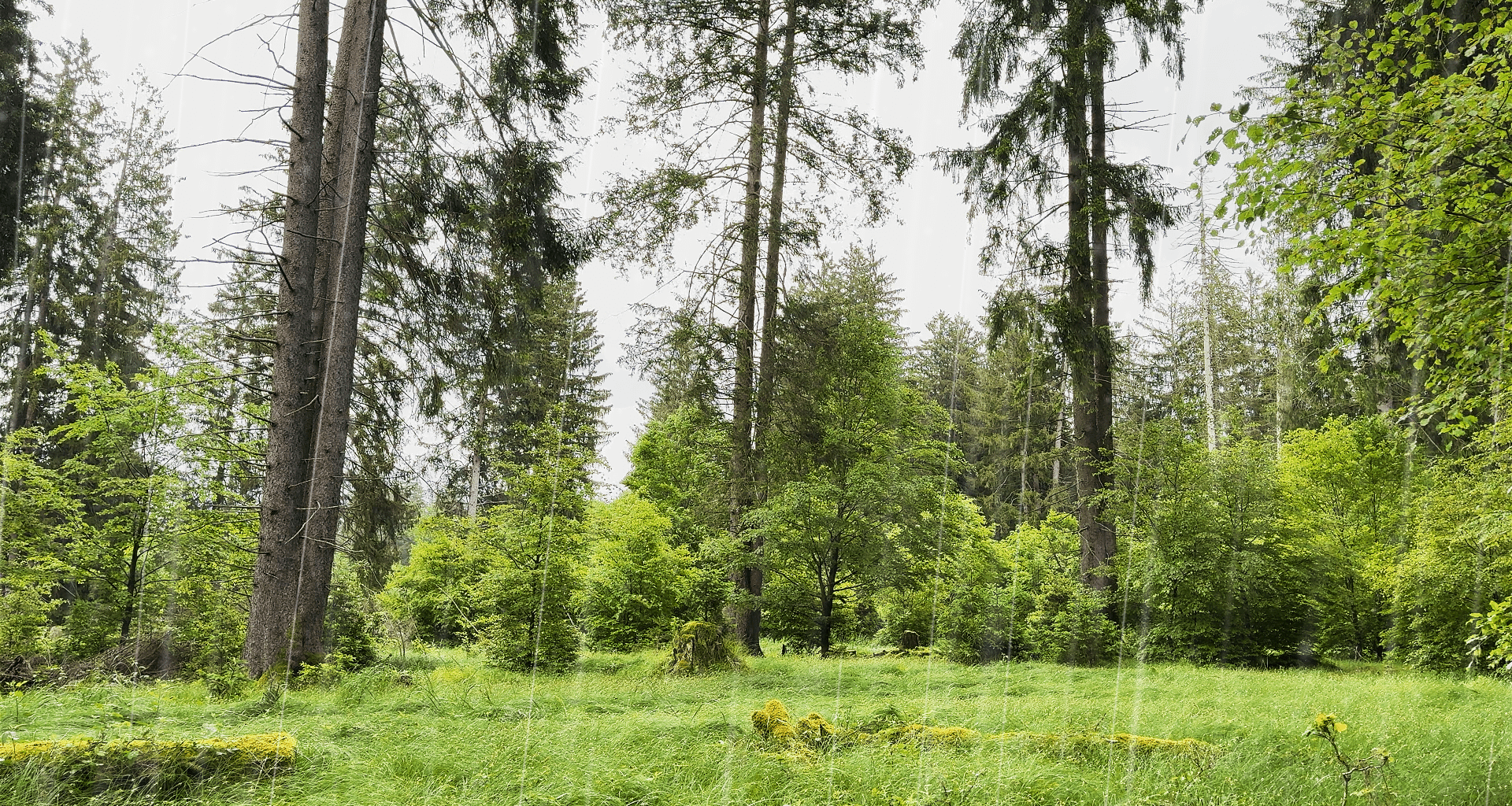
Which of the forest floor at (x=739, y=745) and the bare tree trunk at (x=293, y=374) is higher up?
the bare tree trunk at (x=293, y=374)

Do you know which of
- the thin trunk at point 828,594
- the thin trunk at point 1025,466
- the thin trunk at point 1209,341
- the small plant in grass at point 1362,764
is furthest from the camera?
the thin trunk at point 1209,341

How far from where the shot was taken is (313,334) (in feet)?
26.3

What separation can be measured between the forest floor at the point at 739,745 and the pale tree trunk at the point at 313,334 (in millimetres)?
947

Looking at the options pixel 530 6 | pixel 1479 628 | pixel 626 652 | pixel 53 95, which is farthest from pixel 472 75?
pixel 53 95

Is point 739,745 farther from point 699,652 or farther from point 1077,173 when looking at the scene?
point 1077,173

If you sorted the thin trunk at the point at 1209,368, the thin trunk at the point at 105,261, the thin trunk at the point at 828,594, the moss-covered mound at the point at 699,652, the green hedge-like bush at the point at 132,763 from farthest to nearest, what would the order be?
1. the thin trunk at the point at 1209,368
2. the thin trunk at the point at 105,261
3. the thin trunk at the point at 828,594
4. the moss-covered mound at the point at 699,652
5. the green hedge-like bush at the point at 132,763

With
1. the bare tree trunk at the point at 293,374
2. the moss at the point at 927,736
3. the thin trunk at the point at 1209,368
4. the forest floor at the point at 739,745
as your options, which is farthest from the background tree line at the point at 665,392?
the thin trunk at the point at 1209,368

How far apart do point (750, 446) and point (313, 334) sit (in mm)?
6659

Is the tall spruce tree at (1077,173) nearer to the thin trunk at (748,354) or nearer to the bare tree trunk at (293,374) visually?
the thin trunk at (748,354)

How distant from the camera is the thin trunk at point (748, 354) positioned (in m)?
12.3

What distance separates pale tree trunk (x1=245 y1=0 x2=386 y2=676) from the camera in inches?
291

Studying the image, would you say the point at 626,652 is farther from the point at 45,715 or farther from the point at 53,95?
the point at 53,95

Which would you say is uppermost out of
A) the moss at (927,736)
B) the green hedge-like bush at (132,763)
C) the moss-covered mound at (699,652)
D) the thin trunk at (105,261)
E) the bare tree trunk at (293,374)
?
the thin trunk at (105,261)

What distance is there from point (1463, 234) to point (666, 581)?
38.2 feet
